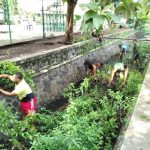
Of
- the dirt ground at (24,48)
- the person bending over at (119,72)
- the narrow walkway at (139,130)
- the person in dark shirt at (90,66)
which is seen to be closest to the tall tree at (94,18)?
→ the narrow walkway at (139,130)

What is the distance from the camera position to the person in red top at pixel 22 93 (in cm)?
635

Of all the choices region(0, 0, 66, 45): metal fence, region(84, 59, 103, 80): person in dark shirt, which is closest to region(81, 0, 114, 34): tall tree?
region(84, 59, 103, 80): person in dark shirt

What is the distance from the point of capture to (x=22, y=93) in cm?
652

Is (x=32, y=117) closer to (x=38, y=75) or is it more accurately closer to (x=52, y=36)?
(x=38, y=75)

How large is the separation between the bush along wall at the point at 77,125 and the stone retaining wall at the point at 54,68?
87 centimetres

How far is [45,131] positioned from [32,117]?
1.27 ft

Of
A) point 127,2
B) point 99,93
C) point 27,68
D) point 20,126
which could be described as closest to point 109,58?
point 99,93

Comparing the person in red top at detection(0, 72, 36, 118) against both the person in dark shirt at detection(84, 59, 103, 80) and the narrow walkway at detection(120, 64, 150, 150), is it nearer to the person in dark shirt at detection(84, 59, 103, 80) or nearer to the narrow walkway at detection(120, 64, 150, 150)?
the narrow walkway at detection(120, 64, 150, 150)

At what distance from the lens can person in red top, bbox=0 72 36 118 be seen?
20.8 feet

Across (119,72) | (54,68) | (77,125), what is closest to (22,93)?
(77,125)

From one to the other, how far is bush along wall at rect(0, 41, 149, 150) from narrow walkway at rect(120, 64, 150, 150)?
0.91 meters

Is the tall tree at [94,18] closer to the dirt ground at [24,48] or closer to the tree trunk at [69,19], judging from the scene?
the dirt ground at [24,48]

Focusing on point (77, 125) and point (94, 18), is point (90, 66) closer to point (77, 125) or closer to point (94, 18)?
point (77, 125)

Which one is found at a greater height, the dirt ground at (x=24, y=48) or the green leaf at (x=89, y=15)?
the green leaf at (x=89, y=15)
